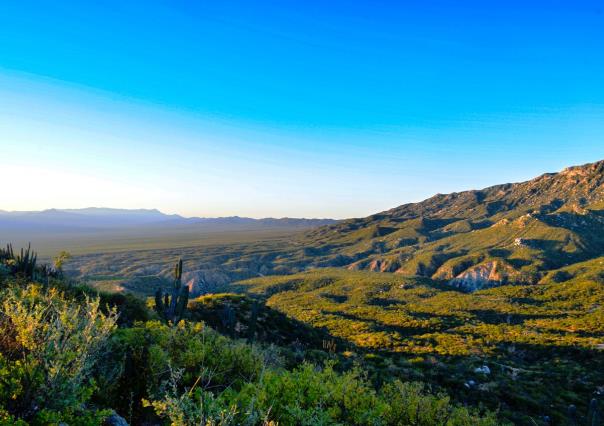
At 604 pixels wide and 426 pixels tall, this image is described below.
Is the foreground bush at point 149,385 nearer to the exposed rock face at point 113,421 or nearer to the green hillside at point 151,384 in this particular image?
the green hillside at point 151,384

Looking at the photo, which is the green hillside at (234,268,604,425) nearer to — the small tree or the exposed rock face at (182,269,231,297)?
the exposed rock face at (182,269,231,297)

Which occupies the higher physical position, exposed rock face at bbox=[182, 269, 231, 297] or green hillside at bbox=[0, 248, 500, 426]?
green hillside at bbox=[0, 248, 500, 426]

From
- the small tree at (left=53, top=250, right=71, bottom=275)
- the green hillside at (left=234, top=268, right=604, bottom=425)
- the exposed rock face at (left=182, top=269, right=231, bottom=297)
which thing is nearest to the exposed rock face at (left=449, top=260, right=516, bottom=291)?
the green hillside at (left=234, top=268, right=604, bottom=425)

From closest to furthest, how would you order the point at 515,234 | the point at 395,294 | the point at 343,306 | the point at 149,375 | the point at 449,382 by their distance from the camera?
the point at 149,375 → the point at 449,382 → the point at 343,306 → the point at 395,294 → the point at 515,234

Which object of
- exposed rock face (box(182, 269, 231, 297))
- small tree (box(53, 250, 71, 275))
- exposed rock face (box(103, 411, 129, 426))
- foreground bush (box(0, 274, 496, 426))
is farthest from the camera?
exposed rock face (box(182, 269, 231, 297))

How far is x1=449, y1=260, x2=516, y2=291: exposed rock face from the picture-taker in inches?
4996

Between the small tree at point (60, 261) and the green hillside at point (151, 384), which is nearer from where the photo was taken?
the green hillside at point (151, 384)

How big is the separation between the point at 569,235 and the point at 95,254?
235931mm

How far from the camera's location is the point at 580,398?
3044 cm

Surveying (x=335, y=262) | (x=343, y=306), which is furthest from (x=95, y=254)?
(x=343, y=306)

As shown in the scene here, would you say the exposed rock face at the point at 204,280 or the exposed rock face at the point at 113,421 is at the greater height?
the exposed rock face at the point at 113,421

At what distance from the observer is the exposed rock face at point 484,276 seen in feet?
416

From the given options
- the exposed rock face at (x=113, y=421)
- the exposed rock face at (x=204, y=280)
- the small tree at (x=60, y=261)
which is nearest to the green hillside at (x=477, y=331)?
the exposed rock face at (x=113, y=421)

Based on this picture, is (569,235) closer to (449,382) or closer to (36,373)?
(449,382)
